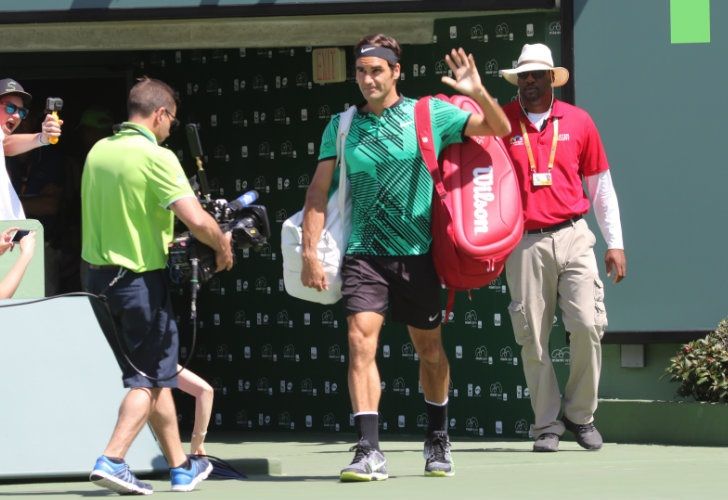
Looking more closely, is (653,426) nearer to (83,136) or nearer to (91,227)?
(91,227)

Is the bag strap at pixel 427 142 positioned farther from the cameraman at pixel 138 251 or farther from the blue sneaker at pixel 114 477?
the blue sneaker at pixel 114 477

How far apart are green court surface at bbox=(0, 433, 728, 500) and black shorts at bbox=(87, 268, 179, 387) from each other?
0.58 meters

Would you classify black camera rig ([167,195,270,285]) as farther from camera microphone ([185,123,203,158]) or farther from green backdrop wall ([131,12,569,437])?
green backdrop wall ([131,12,569,437])

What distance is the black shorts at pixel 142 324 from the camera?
807 cm

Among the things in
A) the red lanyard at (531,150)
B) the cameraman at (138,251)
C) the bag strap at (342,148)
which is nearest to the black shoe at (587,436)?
the red lanyard at (531,150)

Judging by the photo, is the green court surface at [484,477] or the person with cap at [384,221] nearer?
the green court surface at [484,477]

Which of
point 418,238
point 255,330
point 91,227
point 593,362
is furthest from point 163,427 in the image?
point 255,330

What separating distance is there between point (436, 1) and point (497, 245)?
104 inches

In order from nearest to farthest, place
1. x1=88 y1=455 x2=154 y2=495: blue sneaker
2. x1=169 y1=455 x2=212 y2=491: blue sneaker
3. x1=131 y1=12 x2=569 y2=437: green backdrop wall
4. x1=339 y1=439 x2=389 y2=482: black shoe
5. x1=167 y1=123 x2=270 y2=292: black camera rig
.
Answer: x1=88 y1=455 x2=154 y2=495: blue sneaker
x1=167 y1=123 x2=270 y2=292: black camera rig
x1=169 y1=455 x2=212 y2=491: blue sneaker
x1=339 y1=439 x2=389 y2=482: black shoe
x1=131 y1=12 x2=569 y2=437: green backdrop wall

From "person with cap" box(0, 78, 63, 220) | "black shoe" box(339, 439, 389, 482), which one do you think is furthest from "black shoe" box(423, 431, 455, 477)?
Answer: "person with cap" box(0, 78, 63, 220)

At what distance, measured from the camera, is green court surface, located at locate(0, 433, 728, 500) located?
8000mm

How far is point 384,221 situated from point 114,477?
186 centimetres

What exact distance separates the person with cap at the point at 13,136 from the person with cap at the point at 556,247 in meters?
2.66

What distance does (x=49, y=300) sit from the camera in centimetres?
899
